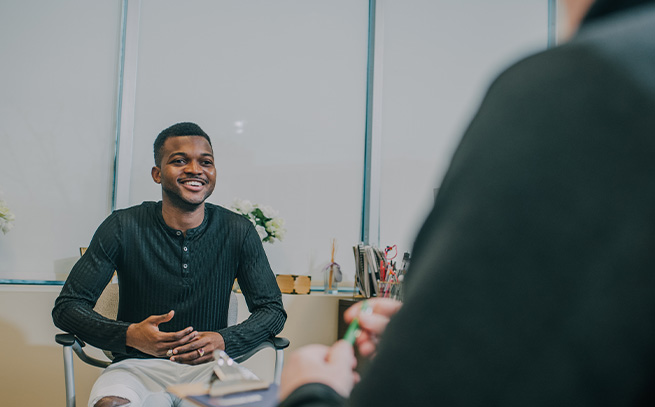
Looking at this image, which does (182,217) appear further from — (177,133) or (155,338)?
(155,338)

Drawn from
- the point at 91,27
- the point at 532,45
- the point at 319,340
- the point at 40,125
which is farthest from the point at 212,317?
the point at 532,45

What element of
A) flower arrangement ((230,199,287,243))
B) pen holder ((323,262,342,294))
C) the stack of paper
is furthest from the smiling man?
pen holder ((323,262,342,294))

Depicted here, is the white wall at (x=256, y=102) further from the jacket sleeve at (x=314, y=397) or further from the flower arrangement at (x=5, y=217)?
the jacket sleeve at (x=314, y=397)

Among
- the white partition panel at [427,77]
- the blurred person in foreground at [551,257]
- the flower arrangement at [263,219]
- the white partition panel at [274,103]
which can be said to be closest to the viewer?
the blurred person in foreground at [551,257]

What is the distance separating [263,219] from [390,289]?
2.93 feet

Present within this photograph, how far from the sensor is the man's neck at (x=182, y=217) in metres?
2.55

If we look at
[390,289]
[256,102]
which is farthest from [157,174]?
[390,289]

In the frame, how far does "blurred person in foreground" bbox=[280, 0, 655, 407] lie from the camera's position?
330mm

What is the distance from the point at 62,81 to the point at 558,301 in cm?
340

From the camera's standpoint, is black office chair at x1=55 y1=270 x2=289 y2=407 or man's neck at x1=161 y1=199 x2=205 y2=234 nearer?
black office chair at x1=55 y1=270 x2=289 y2=407

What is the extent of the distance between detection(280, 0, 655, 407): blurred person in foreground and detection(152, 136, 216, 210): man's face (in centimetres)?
228

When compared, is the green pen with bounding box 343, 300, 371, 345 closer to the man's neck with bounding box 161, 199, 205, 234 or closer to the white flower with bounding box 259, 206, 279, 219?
the man's neck with bounding box 161, 199, 205, 234

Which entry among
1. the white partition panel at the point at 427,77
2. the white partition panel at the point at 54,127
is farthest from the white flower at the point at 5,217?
the white partition panel at the point at 427,77

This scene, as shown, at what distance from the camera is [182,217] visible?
2.57 m
